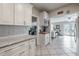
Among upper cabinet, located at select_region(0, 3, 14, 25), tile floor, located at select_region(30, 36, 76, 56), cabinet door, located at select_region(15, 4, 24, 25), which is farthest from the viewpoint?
tile floor, located at select_region(30, 36, 76, 56)

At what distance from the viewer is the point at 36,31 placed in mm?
5672

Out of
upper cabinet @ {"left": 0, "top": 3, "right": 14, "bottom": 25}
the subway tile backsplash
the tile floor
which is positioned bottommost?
the tile floor

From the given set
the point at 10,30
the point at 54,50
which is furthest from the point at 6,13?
the point at 54,50

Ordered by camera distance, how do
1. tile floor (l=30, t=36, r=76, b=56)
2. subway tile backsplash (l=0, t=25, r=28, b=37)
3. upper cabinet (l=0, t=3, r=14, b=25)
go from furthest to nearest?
tile floor (l=30, t=36, r=76, b=56)
subway tile backsplash (l=0, t=25, r=28, b=37)
upper cabinet (l=0, t=3, r=14, b=25)

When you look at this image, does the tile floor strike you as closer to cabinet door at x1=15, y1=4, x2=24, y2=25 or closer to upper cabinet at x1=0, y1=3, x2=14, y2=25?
cabinet door at x1=15, y1=4, x2=24, y2=25

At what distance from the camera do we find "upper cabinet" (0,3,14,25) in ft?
6.64

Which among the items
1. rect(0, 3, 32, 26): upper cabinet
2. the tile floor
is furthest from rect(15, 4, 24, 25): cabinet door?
the tile floor

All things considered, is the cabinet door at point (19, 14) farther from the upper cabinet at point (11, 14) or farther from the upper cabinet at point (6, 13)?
the upper cabinet at point (6, 13)

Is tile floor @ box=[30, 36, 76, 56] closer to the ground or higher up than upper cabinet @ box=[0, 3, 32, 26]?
closer to the ground

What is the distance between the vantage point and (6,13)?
86.5 inches

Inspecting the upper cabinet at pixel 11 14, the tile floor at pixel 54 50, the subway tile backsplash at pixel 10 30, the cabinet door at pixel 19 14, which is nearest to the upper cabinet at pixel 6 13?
the upper cabinet at pixel 11 14

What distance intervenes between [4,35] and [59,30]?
38.8 feet

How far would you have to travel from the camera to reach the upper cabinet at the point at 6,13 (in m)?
2.03

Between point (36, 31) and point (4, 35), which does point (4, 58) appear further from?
point (36, 31)
